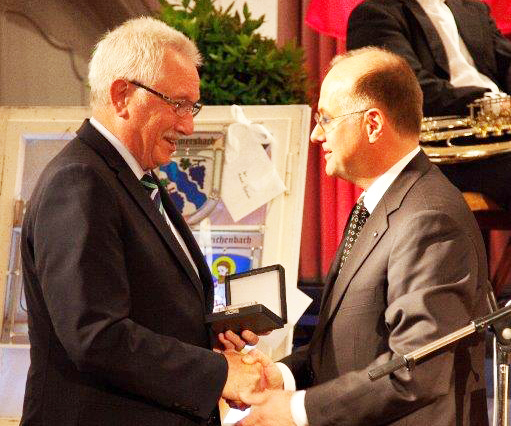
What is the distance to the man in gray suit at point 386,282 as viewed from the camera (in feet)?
6.64

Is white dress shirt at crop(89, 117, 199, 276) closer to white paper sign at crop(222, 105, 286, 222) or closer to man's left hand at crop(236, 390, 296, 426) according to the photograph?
man's left hand at crop(236, 390, 296, 426)

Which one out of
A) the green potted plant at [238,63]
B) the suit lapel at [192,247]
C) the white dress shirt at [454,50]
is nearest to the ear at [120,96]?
the suit lapel at [192,247]

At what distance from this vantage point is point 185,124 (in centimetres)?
231

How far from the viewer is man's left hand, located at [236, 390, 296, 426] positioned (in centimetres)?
218

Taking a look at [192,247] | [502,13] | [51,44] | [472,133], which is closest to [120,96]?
[192,247]

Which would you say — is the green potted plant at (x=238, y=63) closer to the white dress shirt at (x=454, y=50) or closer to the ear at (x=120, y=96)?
the white dress shirt at (x=454, y=50)

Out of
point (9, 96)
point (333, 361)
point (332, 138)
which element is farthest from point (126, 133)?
point (9, 96)

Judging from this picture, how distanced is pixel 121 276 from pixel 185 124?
535 mm

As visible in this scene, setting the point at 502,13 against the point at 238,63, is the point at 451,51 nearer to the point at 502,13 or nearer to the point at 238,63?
the point at 238,63

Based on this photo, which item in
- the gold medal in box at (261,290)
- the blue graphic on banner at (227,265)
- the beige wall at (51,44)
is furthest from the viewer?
the beige wall at (51,44)

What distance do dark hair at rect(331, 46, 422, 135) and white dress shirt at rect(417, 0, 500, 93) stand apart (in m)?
1.39

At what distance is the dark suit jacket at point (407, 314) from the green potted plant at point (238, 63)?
1260 mm

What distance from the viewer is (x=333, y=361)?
2.22 m

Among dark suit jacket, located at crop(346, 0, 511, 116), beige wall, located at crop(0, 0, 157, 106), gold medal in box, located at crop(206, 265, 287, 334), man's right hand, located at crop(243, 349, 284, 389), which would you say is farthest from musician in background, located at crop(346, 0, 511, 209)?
beige wall, located at crop(0, 0, 157, 106)
